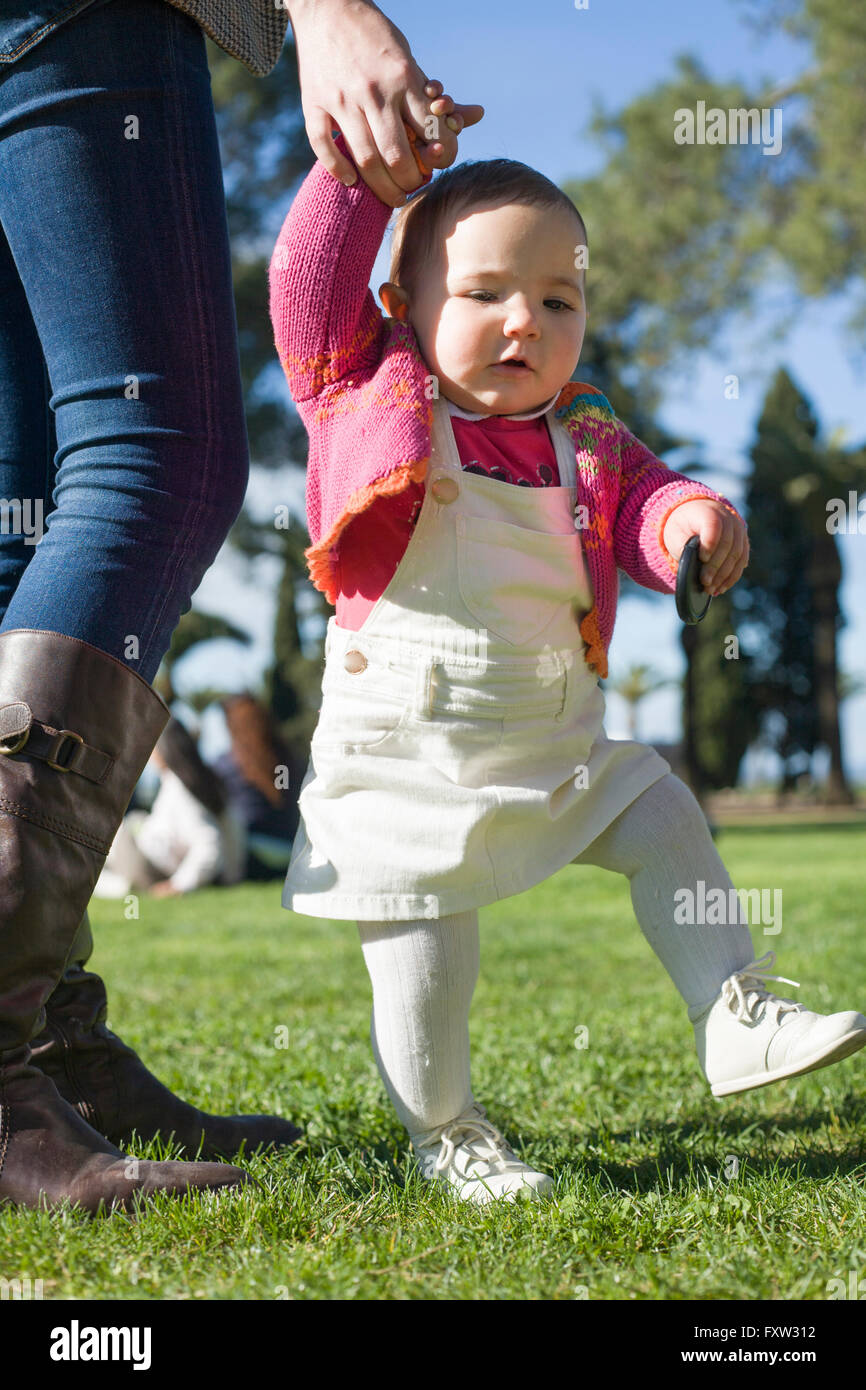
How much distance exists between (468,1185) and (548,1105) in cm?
80

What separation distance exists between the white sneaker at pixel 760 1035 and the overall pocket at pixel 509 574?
0.66m

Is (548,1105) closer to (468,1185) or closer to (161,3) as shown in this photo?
(468,1185)

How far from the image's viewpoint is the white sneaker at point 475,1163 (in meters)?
1.86

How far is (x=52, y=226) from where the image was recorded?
174 centimetres

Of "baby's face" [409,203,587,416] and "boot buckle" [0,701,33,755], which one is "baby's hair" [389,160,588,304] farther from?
"boot buckle" [0,701,33,755]

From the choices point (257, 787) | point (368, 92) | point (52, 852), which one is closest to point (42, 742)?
point (52, 852)

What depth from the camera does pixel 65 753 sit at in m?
1.67

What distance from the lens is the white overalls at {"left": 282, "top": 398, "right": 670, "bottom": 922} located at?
6.42ft

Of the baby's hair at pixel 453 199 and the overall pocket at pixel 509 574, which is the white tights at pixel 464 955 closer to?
the overall pocket at pixel 509 574

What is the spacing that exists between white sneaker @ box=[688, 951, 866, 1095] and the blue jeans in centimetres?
103

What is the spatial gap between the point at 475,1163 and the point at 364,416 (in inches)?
46.4

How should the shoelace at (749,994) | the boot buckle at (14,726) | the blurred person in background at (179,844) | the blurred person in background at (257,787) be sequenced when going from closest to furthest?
the boot buckle at (14,726) → the shoelace at (749,994) → the blurred person in background at (179,844) → the blurred person in background at (257,787)

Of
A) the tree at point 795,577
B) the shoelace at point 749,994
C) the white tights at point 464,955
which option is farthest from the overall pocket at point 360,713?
the tree at point 795,577
